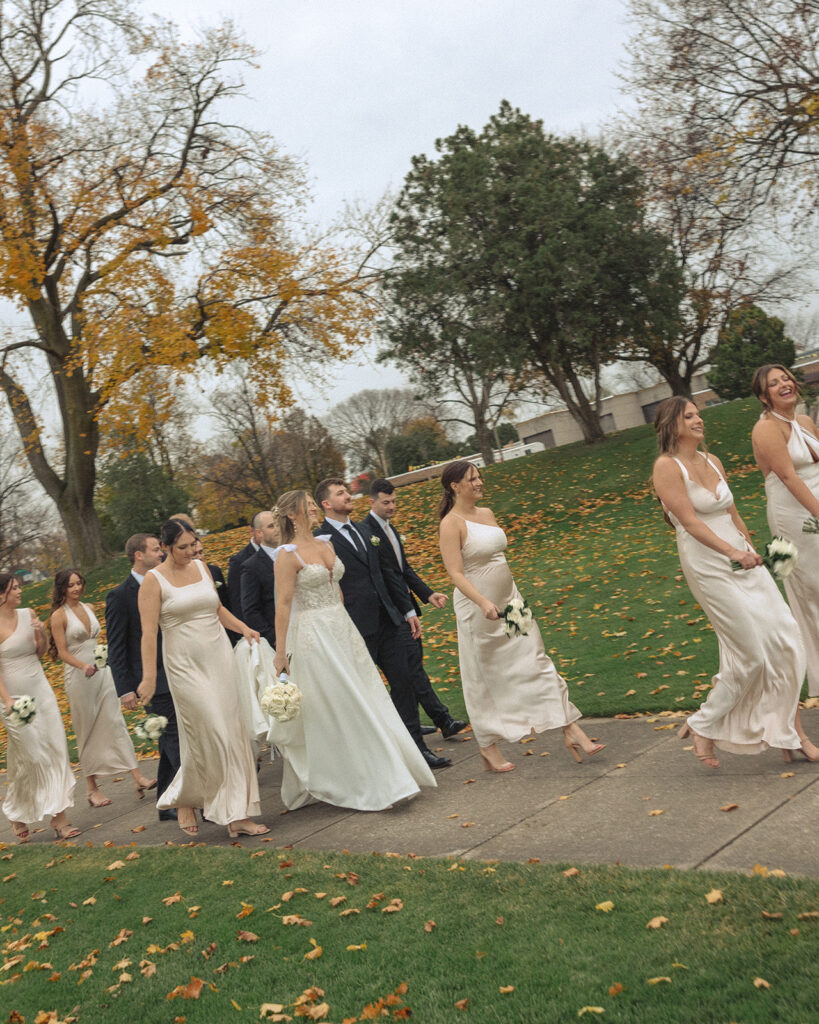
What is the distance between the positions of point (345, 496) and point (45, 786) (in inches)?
160

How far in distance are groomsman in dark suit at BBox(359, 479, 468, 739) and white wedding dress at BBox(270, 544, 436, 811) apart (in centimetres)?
87

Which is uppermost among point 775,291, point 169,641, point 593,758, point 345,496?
point 775,291

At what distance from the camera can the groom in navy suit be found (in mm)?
8562

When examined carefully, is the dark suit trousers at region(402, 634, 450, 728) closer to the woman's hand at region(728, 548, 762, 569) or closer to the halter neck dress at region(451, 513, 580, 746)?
the halter neck dress at region(451, 513, 580, 746)

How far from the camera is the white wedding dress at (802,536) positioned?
657 centimetres

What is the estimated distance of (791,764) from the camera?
6184mm

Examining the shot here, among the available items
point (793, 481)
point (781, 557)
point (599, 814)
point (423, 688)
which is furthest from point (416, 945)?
point (423, 688)

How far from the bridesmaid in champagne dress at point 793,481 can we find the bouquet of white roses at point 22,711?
647 cm

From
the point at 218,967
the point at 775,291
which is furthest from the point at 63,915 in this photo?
the point at 775,291

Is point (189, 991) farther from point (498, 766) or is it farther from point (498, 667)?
point (498, 667)

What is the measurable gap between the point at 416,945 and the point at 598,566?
13095mm

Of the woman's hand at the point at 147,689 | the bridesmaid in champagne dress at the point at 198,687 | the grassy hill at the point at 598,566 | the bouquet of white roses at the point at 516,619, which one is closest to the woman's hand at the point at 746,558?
the bouquet of white roses at the point at 516,619

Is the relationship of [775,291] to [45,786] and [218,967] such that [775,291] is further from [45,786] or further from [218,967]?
[218,967]

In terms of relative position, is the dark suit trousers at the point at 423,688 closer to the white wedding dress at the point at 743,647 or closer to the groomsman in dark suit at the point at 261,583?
the groomsman in dark suit at the point at 261,583
